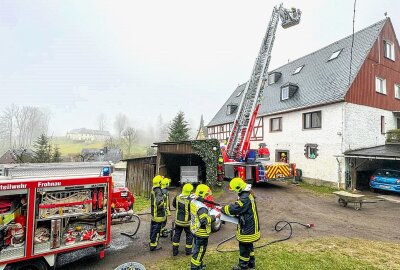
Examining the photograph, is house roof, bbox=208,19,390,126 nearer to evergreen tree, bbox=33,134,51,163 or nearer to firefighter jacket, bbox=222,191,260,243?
firefighter jacket, bbox=222,191,260,243

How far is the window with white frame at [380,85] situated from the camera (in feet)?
57.1

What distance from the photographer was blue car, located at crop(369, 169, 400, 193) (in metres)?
13.4

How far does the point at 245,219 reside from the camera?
507cm

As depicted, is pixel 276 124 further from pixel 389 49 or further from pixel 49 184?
pixel 49 184

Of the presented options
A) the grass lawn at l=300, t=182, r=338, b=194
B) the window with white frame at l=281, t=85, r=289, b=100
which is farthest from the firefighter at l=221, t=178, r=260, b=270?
the window with white frame at l=281, t=85, r=289, b=100

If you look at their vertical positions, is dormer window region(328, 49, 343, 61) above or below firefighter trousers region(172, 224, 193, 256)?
above

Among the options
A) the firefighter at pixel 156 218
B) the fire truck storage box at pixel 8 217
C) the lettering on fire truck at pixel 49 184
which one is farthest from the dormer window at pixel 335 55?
the fire truck storage box at pixel 8 217

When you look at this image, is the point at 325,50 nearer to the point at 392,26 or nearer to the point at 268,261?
the point at 392,26

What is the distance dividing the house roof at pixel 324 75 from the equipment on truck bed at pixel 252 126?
5.21 meters

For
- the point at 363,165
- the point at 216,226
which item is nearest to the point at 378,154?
the point at 363,165

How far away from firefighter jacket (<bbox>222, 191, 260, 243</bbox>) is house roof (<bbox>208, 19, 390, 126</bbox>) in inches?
530

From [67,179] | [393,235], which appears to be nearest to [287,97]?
[393,235]

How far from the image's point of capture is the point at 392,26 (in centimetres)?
1853

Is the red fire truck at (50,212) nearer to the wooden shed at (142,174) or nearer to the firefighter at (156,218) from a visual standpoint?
the firefighter at (156,218)
